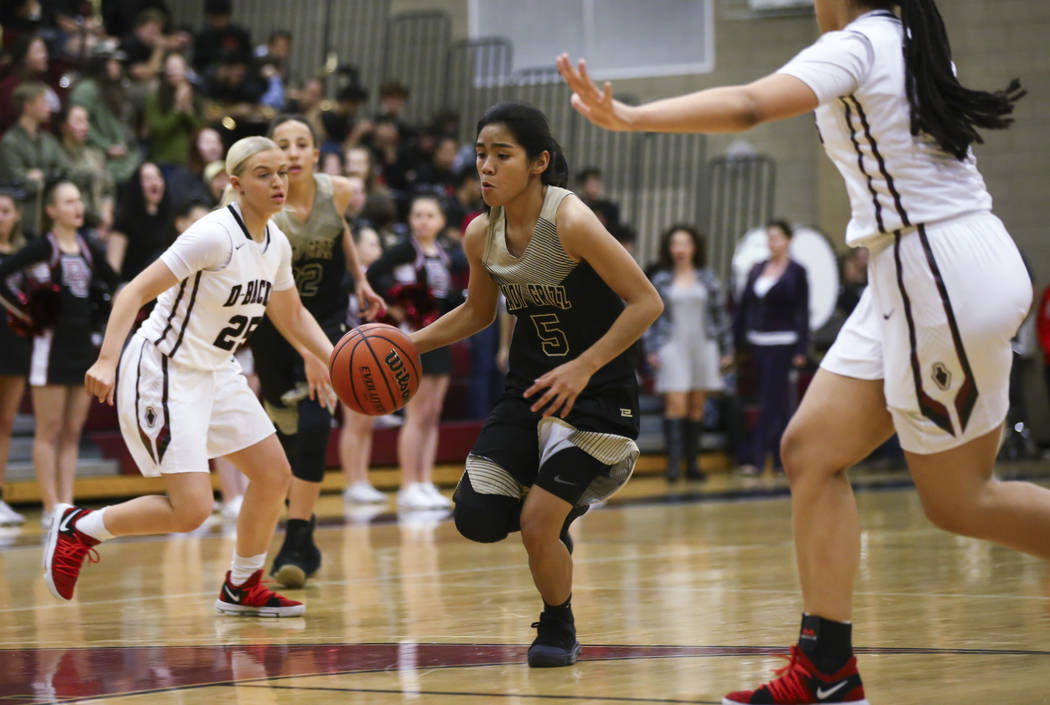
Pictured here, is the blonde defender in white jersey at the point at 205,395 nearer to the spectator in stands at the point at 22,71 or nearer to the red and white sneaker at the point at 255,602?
the red and white sneaker at the point at 255,602

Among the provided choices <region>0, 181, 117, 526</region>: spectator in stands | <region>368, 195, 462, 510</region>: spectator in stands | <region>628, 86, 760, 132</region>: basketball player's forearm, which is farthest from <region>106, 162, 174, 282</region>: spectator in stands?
<region>628, 86, 760, 132</region>: basketball player's forearm

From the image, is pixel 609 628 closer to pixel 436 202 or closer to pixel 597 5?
pixel 436 202

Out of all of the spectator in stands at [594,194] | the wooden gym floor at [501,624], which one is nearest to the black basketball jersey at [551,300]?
the wooden gym floor at [501,624]

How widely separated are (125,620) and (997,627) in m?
2.75

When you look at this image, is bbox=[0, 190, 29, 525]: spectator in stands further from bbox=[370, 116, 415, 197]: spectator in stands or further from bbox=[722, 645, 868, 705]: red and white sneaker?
bbox=[722, 645, 868, 705]: red and white sneaker

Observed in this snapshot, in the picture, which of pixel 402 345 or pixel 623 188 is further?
pixel 623 188

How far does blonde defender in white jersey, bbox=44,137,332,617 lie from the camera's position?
14.5 ft

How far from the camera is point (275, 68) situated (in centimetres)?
1372

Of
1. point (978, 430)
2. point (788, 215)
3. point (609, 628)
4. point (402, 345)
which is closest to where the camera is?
point (978, 430)

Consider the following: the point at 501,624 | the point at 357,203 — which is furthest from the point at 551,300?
the point at 357,203

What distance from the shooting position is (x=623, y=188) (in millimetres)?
16078

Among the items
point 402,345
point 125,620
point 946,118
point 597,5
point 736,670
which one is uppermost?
point 597,5

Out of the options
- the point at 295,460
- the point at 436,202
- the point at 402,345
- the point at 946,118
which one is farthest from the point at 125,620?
the point at 436,202

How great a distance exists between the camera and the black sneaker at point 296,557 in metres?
5.23
